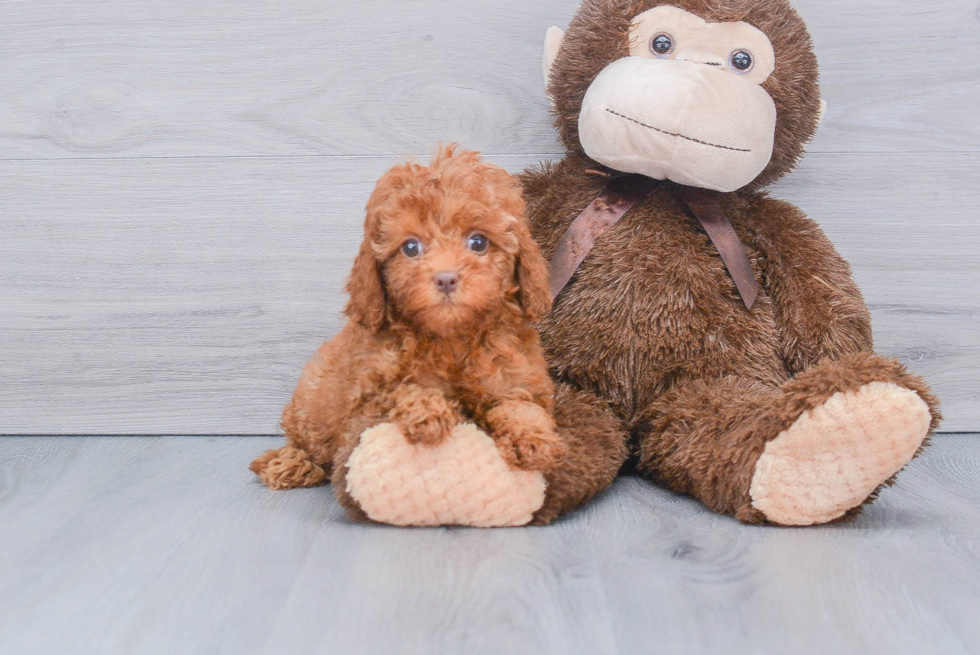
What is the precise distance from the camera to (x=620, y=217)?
1.31m

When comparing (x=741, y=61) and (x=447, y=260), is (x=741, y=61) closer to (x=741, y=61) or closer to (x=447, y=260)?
(x=741, y=61)

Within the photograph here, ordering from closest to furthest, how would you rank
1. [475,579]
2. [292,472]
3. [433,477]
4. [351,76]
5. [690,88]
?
[475,579] → [433,477] → [690,88] → [292,472] → [351,76]

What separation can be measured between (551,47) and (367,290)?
0.55m

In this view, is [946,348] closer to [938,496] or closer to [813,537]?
[938,496]

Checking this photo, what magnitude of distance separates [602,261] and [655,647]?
62 centimetres

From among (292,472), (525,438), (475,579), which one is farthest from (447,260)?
(292,472)

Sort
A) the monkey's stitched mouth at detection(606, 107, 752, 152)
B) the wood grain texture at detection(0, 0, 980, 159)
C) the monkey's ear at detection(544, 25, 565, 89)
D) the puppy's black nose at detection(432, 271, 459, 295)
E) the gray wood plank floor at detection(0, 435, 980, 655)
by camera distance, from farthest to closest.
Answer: the wood grain texture at detection(0, 0, 980, 159) → the monkey's ear at detection(544, 25, 565, 89) → the monkey's stitched mouth at detection(606, 107, 752, 152) → the puppy's black nose at detection(432, 271, 459, 295) → the gray wood plank floor at detection(0, 435, 980, 655)

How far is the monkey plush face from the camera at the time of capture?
1.21 m

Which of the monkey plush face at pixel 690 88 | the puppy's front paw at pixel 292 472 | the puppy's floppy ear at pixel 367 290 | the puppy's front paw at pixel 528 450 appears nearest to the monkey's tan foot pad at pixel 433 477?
the puppy's front paw at pixel 528 450

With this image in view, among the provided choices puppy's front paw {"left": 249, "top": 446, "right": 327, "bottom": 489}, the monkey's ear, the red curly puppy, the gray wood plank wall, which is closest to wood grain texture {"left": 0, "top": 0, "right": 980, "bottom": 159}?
the gray wood plank wall

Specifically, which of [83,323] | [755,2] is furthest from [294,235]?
[755,2]

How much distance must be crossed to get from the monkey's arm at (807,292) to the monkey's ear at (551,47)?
39cm

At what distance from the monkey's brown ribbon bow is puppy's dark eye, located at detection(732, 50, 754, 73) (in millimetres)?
185

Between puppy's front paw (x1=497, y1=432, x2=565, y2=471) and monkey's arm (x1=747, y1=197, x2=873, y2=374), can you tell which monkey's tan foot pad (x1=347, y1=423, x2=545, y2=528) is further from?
monkey's arm (x1=747, y1=197, x2=873, y2=374)
